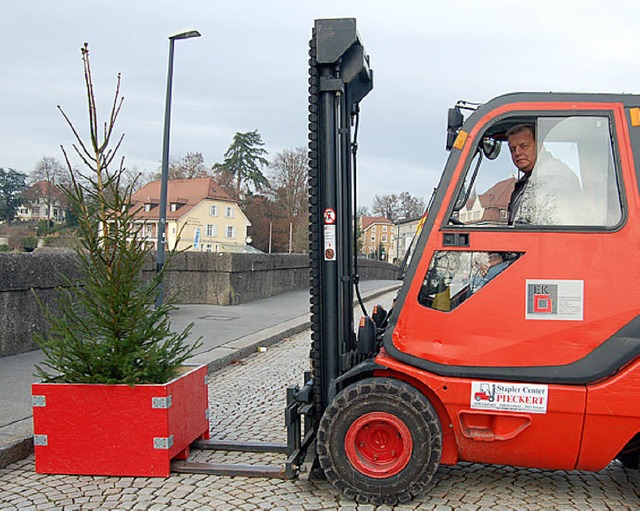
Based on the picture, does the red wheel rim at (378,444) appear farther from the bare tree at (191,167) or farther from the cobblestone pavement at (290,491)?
the bare tree at (191,167)

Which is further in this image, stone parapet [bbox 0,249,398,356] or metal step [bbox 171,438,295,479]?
stone parapet [bbox 0,249,398,356]

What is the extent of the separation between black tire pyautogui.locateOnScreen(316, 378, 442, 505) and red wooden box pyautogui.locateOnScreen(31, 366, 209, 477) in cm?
110

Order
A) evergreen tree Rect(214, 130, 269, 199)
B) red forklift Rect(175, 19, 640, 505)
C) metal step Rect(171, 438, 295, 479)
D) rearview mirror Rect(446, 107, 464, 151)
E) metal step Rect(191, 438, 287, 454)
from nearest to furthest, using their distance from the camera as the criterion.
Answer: red forklift Rect(175, 19, 640, 505) < rearview mirror Rect(446, 107, 464, 151) < metal step Rect(171, 438, 295, 479) < metal step Rect(191, 438, 287, 454) < evergreen tree Rect(214, 130, 269, 199)

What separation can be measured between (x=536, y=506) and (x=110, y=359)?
293 centimetres

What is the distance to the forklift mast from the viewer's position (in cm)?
453

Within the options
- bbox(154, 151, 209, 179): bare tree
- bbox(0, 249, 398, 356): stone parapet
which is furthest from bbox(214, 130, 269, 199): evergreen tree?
bbox(0, 249, 398, 356): stone parapet

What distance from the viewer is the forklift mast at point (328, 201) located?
4531mm

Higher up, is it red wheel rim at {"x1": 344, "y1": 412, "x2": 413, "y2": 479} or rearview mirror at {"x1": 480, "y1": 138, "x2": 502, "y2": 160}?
rearview mirror at {"x1": 480, "y1": 138, "x2": 502, "y2": 160}

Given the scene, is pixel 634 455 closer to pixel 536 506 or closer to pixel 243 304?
pixel 536 506

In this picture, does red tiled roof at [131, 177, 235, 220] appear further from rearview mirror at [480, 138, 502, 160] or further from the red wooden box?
rearview mirror at [480, 138, 502, 160]

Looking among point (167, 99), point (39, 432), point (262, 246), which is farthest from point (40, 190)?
point (39, 432)

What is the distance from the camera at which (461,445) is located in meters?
4.10

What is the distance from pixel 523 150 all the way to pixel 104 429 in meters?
3.28

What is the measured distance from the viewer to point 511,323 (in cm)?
396
